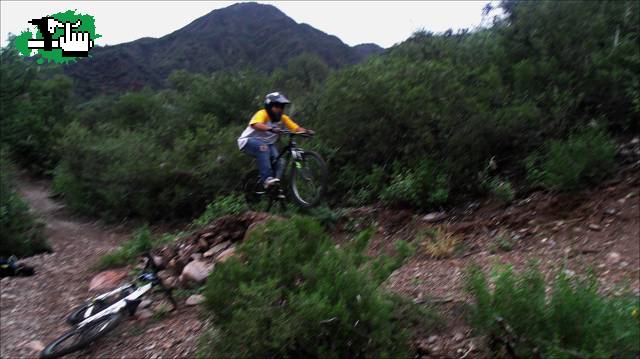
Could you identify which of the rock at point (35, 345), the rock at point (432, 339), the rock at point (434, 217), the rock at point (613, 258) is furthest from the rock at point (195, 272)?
the rock at point (613, 258)

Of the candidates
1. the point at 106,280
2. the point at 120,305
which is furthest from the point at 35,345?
the point at 106,280

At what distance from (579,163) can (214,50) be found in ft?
154

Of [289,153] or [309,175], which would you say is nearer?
[309,175]

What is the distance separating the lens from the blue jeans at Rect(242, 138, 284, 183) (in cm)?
715

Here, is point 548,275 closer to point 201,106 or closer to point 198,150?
point 198,150

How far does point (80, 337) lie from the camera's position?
17.6 feet

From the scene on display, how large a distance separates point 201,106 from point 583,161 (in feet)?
38.4

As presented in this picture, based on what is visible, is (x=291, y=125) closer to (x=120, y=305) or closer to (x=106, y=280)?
(x=120, y=305)

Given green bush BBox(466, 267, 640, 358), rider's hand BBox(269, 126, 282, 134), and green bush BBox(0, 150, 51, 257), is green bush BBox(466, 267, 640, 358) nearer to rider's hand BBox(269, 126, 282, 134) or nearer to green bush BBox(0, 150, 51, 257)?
rider's hand BBox(269, 126, 282, 134)

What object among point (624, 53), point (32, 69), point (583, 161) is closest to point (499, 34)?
point (624, 53)

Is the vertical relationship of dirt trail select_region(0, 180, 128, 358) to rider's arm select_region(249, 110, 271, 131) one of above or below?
below

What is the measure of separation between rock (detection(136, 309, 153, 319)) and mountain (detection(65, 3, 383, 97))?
3341 centimetres

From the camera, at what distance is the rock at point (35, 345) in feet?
18.7

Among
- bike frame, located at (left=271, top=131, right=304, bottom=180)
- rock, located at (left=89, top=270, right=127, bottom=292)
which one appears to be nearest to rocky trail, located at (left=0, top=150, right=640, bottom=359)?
rock, located at (left=89, top=270, right=127, bottom=292)
